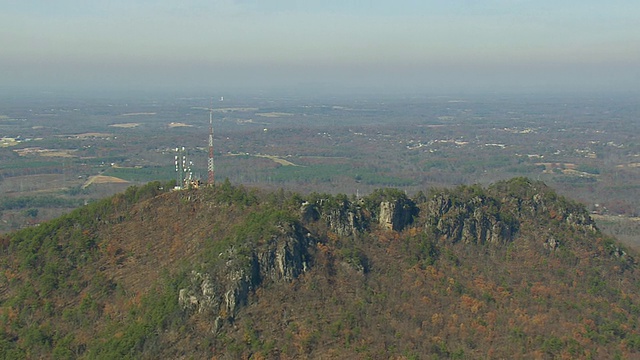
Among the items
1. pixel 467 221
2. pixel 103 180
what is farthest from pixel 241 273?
pixel 103 180

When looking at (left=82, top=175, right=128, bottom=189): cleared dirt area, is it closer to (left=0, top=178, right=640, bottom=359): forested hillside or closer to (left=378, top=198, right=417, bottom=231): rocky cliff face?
(left=0, top=178, right=640, bottom=359): forested hillside

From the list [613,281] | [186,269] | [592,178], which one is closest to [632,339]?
[613,281]

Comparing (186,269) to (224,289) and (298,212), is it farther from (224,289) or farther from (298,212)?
(298,212)

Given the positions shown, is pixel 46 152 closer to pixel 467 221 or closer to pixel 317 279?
pixel 467 221

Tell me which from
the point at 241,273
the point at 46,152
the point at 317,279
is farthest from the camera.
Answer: the point at 46,152

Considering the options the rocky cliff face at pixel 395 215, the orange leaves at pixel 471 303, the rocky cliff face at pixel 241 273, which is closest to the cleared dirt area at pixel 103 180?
the rocky cliff face at pixel 395 215

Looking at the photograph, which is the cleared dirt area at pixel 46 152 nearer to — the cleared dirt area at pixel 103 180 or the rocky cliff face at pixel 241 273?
the cleared dirt area at pixel 103 180
